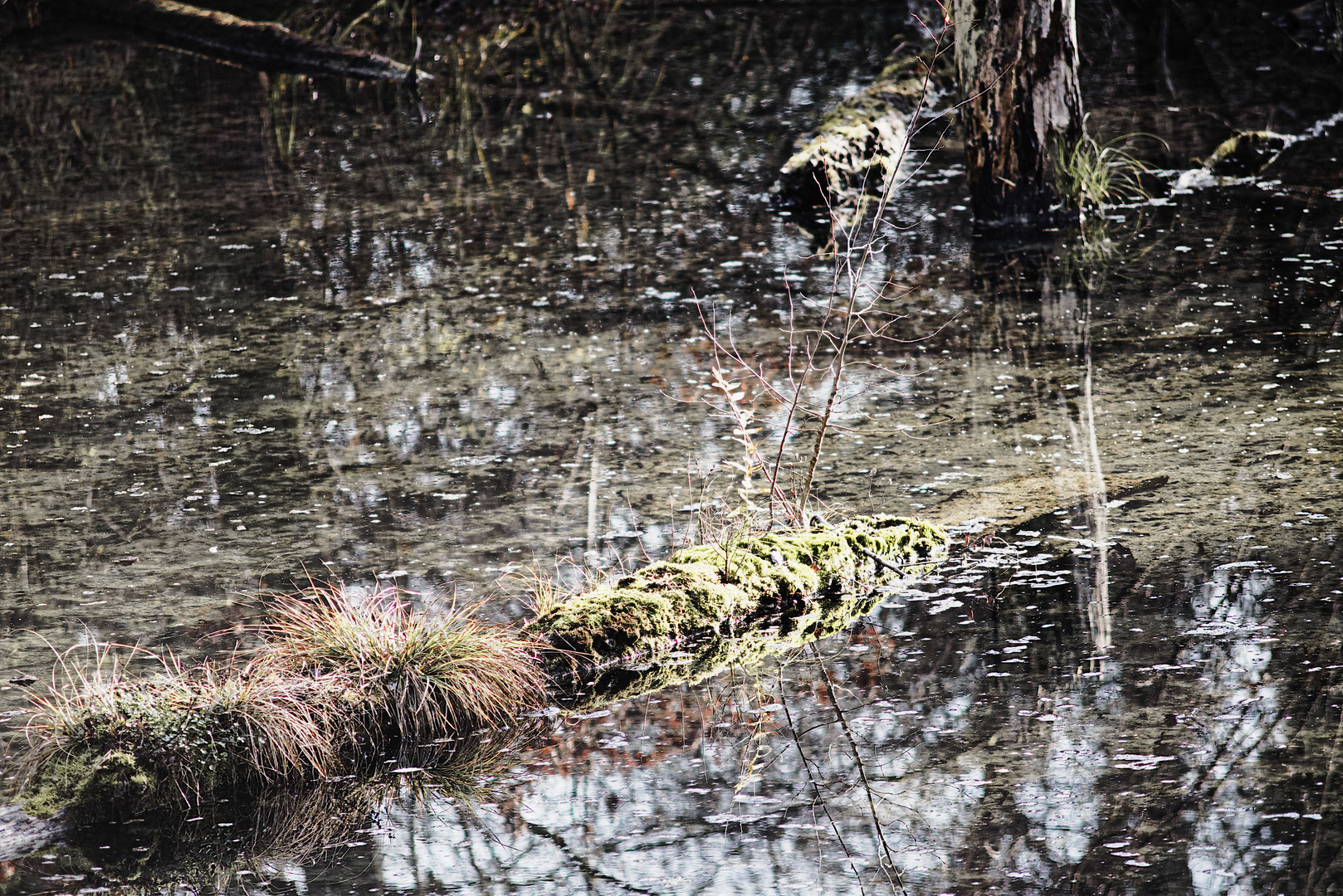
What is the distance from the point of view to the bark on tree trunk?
11750mm

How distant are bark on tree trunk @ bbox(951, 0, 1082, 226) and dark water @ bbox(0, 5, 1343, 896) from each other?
20.0 inches

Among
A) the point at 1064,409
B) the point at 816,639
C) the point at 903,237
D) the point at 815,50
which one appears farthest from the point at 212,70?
the point at 816,639

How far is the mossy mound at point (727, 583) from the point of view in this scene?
628 cm

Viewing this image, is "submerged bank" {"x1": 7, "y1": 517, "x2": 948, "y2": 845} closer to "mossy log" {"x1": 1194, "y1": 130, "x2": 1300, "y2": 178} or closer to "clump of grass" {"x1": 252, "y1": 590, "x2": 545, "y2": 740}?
"clump of grass" {"x1": 252, "y1": 590, "x2": 545, "y2": 740}

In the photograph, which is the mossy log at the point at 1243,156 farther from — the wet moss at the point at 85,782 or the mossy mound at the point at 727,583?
the wet moss at the point at 85,782

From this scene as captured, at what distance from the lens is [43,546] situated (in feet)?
24.8

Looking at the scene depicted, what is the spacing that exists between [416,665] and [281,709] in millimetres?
530

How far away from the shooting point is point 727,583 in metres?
6.60

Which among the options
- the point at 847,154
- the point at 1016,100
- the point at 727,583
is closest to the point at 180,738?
the point at 727,583

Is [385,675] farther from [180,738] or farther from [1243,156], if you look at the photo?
[1243,156]

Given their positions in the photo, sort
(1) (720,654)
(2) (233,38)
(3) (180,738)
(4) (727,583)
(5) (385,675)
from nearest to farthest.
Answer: (3) (180,738), (5) (385,675), (1) (720,654), (4) (727,583), (2) (233,38)

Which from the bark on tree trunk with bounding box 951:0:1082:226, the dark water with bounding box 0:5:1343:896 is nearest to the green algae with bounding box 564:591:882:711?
the dark water with bounding box 0:5:1343:896

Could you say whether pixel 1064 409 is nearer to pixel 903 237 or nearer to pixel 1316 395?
pixel 1316 395

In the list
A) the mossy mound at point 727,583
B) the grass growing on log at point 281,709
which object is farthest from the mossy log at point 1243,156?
the grass growing on log at point 281,709
